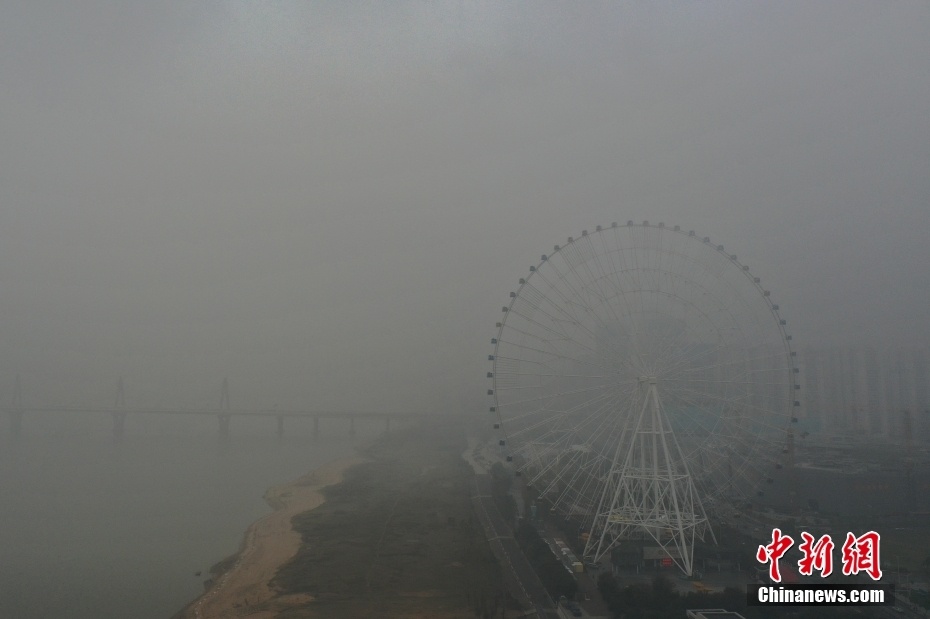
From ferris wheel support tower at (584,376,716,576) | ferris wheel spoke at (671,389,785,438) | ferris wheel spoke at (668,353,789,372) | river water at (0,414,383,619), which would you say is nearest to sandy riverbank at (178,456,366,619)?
river water at (0,414,383,619)

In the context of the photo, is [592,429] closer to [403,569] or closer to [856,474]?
[403,569]

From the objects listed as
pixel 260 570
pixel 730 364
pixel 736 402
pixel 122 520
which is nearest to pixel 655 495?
pixel 736 402

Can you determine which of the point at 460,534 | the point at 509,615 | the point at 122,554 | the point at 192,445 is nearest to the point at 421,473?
the point at 460,534

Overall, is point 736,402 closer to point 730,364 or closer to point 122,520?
point 730,364

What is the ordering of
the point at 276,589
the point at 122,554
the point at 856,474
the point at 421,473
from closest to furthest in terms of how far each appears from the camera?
the point at 276,589, the point at 122,554, the point at 856,474, the point at 421,473

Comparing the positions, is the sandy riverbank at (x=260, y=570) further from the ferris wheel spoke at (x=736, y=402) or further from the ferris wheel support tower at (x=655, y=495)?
the ferris wheel spoke at (x=736, y=402)

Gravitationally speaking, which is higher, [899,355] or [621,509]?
[899,355]
